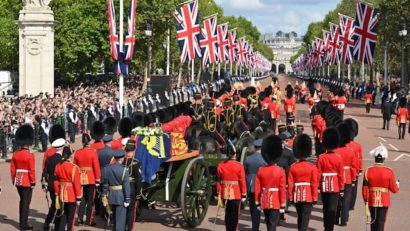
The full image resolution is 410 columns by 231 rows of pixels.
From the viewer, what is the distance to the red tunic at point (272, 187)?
34.2 ft

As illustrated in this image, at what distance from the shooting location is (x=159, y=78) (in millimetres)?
41656

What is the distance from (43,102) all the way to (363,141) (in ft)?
36.5

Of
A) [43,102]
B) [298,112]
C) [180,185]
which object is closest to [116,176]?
[180,185]

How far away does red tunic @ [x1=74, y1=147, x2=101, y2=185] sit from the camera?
1210cm

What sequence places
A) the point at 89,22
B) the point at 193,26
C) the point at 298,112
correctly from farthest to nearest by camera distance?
the point at 89,22 < the point at 298,112 < the point at 193,26

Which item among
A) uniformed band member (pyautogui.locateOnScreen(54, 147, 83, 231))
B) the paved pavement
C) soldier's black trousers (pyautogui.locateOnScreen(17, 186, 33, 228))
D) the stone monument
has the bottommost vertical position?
the paved pavement

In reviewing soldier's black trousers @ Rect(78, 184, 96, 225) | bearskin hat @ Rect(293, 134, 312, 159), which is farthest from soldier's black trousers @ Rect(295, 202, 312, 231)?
soldier's black trousers @ Rect(78, 184, 96, 225)

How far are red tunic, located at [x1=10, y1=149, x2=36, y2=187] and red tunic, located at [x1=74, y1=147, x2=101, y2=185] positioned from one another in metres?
0.73

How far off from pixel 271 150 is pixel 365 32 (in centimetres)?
2716

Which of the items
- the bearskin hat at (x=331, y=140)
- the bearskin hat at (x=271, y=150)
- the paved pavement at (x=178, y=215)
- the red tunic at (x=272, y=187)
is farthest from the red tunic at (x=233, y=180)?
the paved pavement at (x=178, y=215)

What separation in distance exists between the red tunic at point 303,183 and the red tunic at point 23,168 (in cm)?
421

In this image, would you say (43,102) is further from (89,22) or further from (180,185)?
(89,22)

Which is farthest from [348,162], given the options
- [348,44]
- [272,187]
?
[348,44]

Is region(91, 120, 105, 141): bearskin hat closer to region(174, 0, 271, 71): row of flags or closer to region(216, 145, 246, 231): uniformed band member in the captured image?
region(216, 145, 246, 231): uniformed band member
